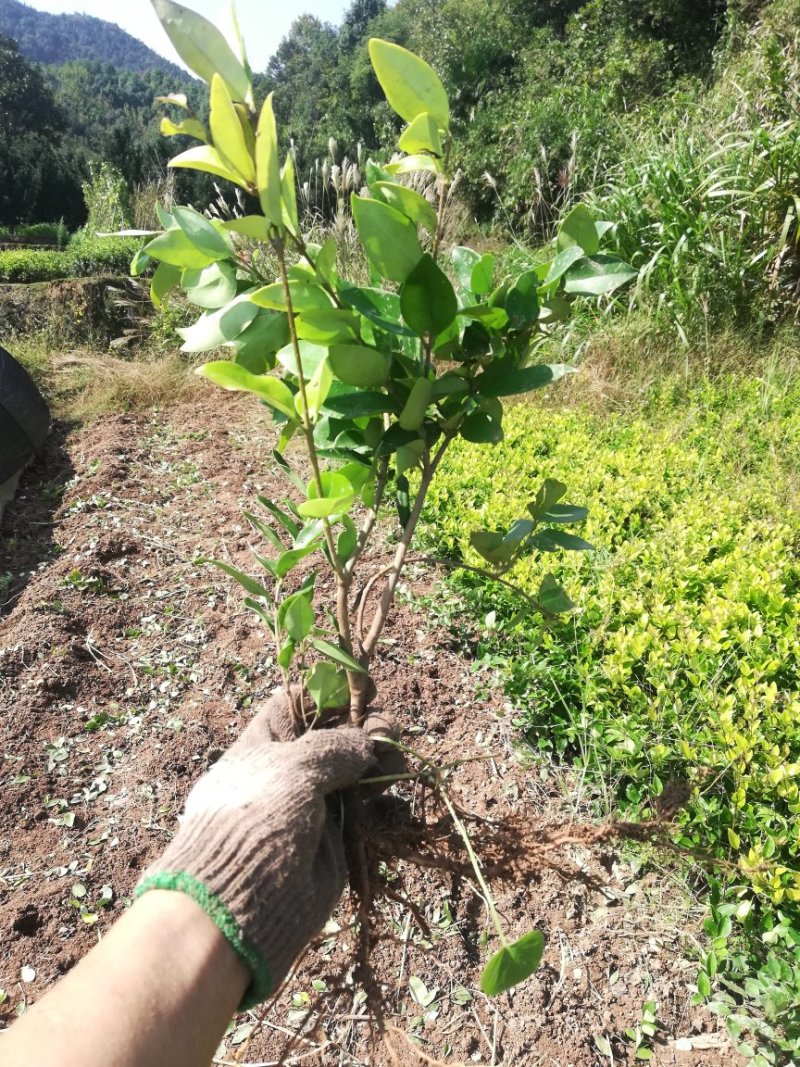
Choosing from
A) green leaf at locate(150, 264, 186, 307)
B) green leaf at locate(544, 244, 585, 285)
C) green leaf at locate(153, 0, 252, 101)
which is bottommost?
green leaf at locate(544, 244, 585, 285)

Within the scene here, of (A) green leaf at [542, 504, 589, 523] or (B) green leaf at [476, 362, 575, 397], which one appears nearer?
(B) green leaf at [476, 362, 575, 397]

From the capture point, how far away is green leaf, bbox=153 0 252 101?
1.68 feet

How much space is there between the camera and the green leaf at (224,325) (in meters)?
0.69

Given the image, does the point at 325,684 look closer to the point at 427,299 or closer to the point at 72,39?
the point at 427,299

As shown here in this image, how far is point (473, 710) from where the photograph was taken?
6.92 feet

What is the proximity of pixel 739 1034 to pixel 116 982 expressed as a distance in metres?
1.40

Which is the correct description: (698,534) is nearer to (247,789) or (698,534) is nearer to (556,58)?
(247,789)

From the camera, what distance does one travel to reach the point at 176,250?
0.69 m

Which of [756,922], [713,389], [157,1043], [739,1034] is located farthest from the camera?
[713,389]

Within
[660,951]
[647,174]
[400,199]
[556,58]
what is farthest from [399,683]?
[556,58]

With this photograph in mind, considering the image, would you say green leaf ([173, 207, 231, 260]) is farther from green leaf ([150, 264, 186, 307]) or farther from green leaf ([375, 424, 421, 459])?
green leaf ([375, 424, 421, 459])

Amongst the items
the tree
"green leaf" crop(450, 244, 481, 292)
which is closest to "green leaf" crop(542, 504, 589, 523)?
"green leaf" crop(450, 244, 481, 292)

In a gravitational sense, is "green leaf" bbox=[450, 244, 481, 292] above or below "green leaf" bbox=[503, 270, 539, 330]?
above

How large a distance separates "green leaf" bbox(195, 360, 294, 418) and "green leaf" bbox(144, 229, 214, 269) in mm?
109
